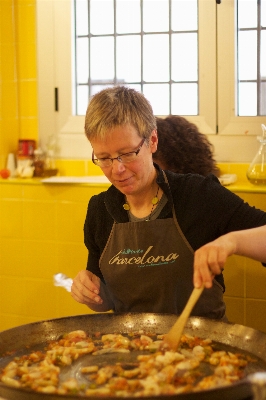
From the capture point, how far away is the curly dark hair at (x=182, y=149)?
2348 mm

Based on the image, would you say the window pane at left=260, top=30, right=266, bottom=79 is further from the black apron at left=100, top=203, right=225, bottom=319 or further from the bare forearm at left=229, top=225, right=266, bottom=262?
the bare forearm at left=229, top=225, right=266, bottom=262

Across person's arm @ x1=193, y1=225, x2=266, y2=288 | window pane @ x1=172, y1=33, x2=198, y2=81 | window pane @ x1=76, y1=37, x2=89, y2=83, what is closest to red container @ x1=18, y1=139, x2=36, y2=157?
window pane @ x1=76, y1=37, x2=89, y2=83

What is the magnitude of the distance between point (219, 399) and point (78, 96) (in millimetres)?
2324

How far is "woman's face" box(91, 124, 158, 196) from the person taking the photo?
166 centimetres

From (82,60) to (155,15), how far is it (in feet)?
1.51

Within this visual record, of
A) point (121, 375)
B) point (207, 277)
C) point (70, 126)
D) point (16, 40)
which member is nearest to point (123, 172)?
point (207, 277)

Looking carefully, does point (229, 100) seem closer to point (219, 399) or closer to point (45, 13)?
point (45, 13)

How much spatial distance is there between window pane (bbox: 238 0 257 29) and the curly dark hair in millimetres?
702

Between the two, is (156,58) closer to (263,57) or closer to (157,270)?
(263,57)

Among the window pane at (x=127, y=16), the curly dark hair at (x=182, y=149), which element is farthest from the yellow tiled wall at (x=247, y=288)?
the window pane at (x=127, y=16)

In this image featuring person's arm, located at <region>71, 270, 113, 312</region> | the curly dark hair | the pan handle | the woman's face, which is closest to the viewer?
the pan handle

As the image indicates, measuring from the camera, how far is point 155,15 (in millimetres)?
2990

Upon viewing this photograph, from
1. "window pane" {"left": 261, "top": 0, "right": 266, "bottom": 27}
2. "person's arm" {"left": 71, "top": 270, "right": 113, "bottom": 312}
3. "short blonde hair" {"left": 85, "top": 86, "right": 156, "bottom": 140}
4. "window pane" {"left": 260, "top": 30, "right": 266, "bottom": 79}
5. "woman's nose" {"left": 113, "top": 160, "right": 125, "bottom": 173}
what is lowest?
"person's arm" {"left": 71, "top": 270, "right": 113, "bottom": 312}

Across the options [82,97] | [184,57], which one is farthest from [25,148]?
[184,57]
